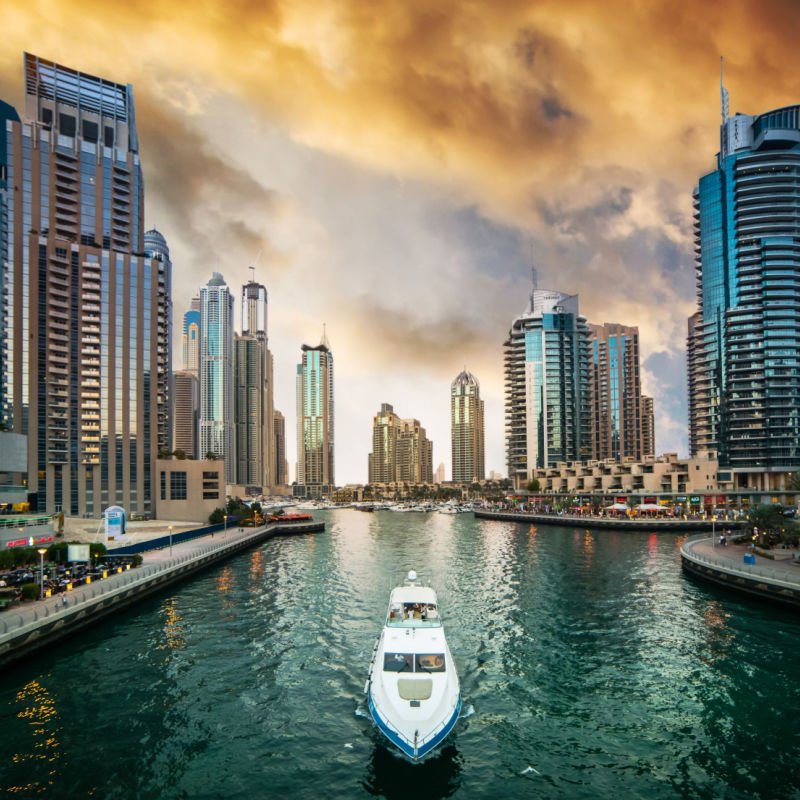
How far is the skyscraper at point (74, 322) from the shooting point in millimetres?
142375

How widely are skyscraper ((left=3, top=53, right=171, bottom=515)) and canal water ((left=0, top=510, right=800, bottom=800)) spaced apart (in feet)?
329

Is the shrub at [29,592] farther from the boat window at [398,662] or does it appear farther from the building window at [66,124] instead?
the building window at [66,124]

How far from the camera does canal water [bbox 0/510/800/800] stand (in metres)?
25.1

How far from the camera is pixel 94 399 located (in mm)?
147375

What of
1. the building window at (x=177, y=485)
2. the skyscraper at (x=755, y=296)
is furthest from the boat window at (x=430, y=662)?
the skyscraper at (x=755, y=296)

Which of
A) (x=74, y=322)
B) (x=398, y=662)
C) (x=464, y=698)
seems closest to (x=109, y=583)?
(x=398, y=662)

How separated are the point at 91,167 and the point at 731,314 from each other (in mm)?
205656

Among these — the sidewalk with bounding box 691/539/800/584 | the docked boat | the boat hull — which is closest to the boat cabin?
the docked boat

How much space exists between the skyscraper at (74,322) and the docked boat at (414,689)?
441 ft

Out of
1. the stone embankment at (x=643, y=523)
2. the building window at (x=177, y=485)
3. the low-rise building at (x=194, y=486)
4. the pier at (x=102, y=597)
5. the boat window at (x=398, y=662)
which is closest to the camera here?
the boat window at (x=398, y=662)

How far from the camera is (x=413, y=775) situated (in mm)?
25234

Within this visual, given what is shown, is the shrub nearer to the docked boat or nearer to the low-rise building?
the docked boat

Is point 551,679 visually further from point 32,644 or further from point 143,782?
point 32,644

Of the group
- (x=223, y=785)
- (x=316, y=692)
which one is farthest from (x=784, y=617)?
(x=223, y=785)
